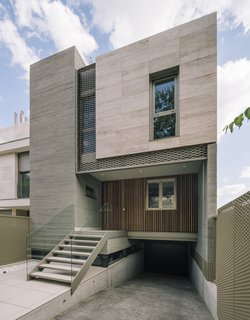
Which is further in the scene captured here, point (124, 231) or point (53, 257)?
point (124, 231)

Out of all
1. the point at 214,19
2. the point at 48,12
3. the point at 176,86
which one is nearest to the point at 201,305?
the point at 176,86

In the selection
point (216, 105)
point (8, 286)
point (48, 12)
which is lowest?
point (8, 286)

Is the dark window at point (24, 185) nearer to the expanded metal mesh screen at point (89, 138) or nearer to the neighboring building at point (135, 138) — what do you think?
the neighboring building at point (135, 138)

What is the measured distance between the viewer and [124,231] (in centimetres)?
884

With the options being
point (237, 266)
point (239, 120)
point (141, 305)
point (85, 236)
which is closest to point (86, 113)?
point (85, 236)

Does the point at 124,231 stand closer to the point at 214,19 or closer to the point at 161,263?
the point at 161,263

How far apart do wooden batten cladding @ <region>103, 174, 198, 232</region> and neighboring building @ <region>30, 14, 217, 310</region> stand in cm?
4

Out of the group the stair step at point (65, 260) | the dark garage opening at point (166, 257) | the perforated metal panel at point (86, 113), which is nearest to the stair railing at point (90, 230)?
the stair step at point (65, 260)

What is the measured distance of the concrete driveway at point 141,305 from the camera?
192 inches

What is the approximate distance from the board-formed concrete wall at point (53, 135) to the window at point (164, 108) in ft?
11.4

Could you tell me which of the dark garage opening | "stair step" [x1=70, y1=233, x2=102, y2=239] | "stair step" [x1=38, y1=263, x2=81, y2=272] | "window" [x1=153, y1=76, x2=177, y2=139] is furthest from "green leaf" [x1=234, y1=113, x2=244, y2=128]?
the dark garage opening

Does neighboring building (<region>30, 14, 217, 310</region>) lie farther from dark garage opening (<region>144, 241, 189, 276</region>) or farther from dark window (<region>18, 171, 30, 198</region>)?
dark garage opening (<region>144, 241, 189, 276</region>)

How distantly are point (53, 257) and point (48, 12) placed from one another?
8513mm

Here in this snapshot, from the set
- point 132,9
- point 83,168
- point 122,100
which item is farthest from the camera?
point 83,168
